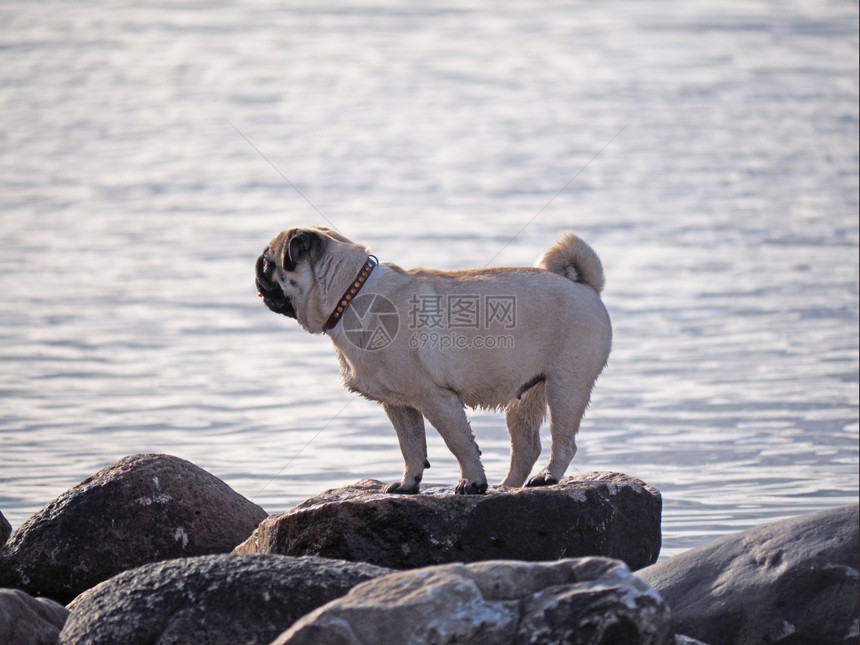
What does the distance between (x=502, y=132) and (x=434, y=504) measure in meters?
24.3

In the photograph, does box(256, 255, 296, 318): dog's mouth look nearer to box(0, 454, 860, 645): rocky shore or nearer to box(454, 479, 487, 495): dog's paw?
box(0, 454, 860, 645): rocky shore

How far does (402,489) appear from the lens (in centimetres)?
934

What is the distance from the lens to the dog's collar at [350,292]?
30.3 ft

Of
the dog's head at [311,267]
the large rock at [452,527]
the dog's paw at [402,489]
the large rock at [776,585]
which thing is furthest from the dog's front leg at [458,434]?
the large rock at [776,585]

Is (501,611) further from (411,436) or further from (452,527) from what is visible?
(411,436)

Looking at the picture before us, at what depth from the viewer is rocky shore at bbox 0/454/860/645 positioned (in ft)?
21.4

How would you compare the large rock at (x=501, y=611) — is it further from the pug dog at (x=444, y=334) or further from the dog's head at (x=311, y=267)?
the dog's head at (x=311, y=267)

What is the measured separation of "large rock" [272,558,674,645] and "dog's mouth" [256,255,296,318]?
318cm

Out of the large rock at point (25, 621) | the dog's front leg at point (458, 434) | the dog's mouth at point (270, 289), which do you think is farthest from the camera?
the dog's mouth at point (270, 289)

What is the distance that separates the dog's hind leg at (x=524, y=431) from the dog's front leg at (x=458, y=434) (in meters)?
0.76

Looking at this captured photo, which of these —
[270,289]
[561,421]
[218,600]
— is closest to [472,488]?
[561,421]

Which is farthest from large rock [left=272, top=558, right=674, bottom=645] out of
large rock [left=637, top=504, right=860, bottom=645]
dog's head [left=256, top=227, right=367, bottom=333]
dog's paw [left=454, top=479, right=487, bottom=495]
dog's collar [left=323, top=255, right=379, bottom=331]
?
dog's head [left=256, top=227, right=367, bottom=333]

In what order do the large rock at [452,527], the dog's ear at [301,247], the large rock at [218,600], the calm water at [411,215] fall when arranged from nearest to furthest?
the large rock at [218,600] < the large rock at [452,527] < the dog's ear at [301,247] < the calm water at [411,215]

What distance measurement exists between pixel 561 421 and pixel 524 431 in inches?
20.3
